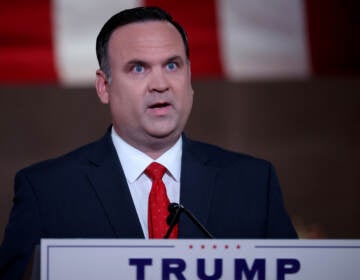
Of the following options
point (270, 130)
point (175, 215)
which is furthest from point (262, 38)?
point (175, 215)

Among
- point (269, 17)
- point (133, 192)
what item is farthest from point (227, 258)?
point (269, 17)

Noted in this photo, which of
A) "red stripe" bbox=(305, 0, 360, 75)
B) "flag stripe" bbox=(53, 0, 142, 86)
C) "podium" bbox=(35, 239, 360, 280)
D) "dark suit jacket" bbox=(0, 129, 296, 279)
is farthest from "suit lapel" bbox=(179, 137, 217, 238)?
"red stripe" bbox=(305, 0, 360, 75)

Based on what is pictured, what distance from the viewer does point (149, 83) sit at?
A: 1.63m

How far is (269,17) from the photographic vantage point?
2.77 m

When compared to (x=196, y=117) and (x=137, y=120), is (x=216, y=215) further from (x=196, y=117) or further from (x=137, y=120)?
(x=196, y=117)

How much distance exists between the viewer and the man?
1586 mm

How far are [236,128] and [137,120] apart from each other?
1310 mm

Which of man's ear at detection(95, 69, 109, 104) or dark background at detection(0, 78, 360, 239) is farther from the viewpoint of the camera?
dark background at detection(0, 78, 360, 239)

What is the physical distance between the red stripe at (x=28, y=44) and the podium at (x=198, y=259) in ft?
4.96

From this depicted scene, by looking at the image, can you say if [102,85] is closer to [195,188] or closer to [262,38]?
[195,188]

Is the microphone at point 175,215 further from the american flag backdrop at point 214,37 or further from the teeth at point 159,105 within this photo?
the american flag backdrop at point 214,37

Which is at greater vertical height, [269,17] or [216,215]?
[269,17]

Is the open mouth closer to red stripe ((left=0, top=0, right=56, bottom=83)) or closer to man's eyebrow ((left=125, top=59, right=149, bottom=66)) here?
man's eyebrow ((left=125, top=59, right=149, bottom=66))

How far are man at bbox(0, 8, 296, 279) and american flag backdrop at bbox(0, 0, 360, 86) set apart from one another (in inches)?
40.9
